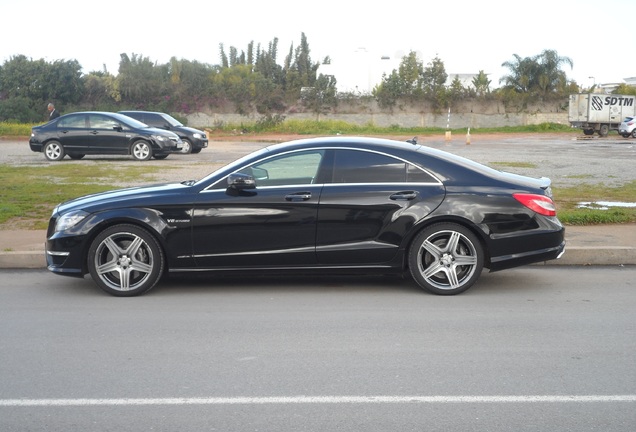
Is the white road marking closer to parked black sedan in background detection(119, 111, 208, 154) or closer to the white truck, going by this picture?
parked black sedan in background detection(119, 111, 208, 154)

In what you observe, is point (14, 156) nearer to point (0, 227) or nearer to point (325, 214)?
point (0, 227)

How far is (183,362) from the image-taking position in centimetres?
609

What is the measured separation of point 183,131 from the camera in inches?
1136

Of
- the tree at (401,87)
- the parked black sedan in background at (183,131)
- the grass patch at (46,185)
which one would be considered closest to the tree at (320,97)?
the tree at (401,87)

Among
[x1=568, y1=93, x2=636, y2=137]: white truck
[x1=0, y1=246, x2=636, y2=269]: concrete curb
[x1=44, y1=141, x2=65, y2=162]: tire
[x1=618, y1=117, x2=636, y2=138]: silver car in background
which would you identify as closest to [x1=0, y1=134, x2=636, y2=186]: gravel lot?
[x1=44, y1=141, x2=65, y2=162]: tire

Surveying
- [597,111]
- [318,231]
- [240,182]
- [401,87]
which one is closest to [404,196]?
[318,231]

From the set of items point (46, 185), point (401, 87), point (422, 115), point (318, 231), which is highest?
point (401, 87)

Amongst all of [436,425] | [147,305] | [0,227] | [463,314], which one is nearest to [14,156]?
[0,227]

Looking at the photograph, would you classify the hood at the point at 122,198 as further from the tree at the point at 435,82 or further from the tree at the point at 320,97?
the tree at the point at 435,82

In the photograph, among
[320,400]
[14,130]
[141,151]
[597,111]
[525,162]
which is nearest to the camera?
[320,400]

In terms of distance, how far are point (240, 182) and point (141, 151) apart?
56.7ft

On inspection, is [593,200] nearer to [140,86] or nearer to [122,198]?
[122,198]

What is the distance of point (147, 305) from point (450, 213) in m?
3.02

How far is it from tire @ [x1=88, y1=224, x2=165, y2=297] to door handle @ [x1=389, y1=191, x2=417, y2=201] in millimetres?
2350
